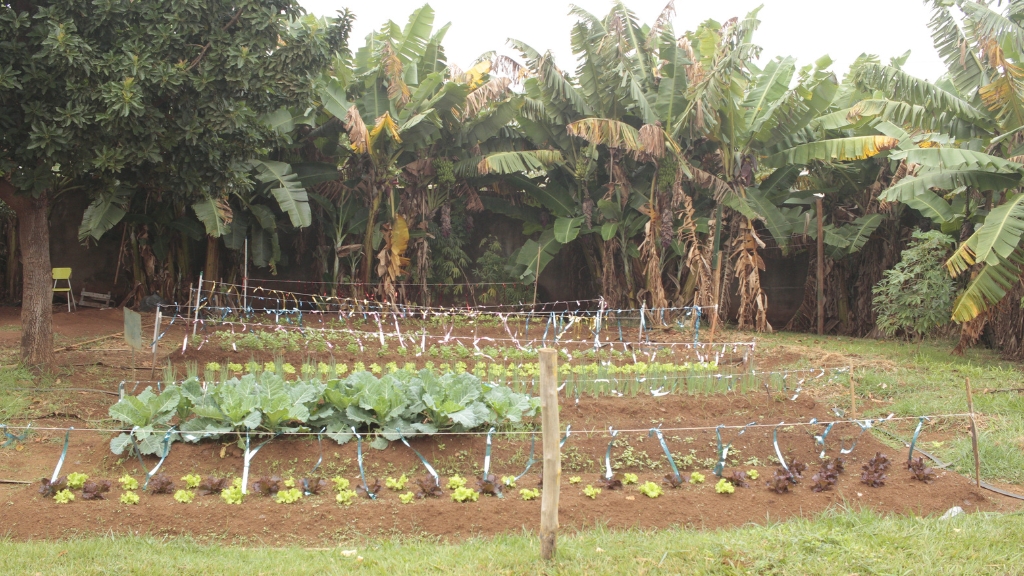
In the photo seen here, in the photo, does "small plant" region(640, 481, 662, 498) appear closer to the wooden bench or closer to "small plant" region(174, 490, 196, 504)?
"small plant" region(174, 490, 196, 504)

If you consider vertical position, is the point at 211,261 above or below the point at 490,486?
above

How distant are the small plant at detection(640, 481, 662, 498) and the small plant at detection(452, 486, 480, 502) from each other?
1.14 meters

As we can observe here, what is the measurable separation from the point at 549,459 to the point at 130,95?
5279 mm

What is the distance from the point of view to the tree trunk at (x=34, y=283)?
7988 millimetres

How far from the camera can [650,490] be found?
5.01 m

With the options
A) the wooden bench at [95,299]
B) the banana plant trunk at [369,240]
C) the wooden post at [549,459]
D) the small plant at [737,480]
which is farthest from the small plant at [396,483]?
the wooden bench at [95,299]

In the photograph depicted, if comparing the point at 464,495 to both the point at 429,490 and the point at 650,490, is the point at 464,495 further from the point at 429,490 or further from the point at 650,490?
the point at 650,490

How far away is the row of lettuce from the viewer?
5.37 m

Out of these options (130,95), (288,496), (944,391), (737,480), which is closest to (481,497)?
(288,496)

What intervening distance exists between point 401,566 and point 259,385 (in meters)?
2.63

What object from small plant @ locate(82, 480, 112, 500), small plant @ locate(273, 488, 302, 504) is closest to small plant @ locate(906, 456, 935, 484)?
small plant @ locate(273, 488, 302, 504)

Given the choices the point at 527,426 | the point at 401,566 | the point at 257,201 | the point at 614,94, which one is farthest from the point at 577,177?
the point at 401,566

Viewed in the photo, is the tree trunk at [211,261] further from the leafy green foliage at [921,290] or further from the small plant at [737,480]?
the leafy green foliage at [921,290]

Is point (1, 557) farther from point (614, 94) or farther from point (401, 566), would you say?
point (614, 94)
